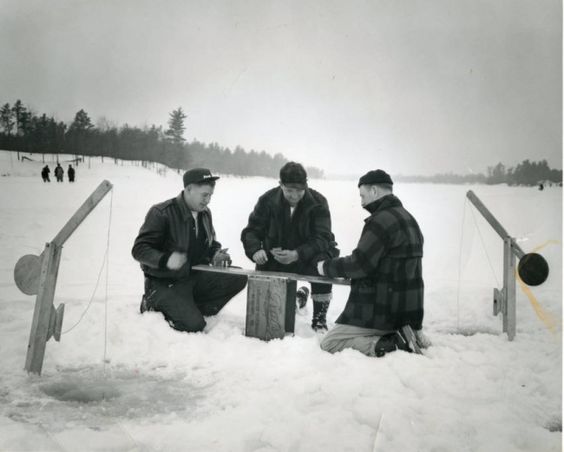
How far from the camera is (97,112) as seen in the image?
3605 millimetres

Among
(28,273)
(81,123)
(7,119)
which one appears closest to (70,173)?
(81,123)

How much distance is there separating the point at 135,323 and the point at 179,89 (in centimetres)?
210

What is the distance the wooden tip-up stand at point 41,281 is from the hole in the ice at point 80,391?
0.21 metres

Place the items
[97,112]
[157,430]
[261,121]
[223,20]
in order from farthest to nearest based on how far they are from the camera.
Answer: [261,121]
[97,112]
[223,20]
[157,430]

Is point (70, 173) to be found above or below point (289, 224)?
above

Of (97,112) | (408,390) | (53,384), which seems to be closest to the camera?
(408,390)

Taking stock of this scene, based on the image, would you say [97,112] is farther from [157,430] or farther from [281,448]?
[281,448]

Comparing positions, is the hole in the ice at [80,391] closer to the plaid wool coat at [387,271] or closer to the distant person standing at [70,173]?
the plaid wool coat at [387,271]

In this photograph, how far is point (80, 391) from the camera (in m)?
2.54

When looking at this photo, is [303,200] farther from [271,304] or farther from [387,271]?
[387,271]

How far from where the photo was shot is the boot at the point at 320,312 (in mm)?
3803

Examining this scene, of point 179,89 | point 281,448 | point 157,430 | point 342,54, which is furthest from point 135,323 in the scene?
point 342,54

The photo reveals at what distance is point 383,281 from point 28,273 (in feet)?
7.88

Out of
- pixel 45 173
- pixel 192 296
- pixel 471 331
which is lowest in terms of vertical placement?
pixel 471 331
